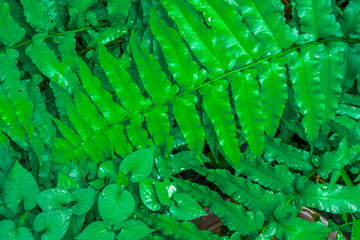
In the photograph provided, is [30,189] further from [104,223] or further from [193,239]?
[193,239]

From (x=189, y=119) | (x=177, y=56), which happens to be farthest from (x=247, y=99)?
(x=177, y=56)

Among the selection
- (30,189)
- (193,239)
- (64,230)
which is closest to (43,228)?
(64,230)

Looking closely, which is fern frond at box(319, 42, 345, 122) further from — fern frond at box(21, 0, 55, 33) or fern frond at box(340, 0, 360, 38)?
fern frond at box(21, 0, 55, 33)

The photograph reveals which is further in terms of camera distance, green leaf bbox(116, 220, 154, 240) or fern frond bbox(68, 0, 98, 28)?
fern frond bbox(68, 0, 98, 28)

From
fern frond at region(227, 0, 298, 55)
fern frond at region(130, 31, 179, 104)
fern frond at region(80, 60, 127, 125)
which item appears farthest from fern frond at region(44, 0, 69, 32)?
fern frond at region(227, 0, 298, 55)

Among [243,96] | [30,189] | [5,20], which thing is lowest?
[30,189]

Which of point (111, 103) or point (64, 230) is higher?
point (111, 103)

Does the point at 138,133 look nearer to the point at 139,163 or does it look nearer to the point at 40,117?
the point at 139,163
